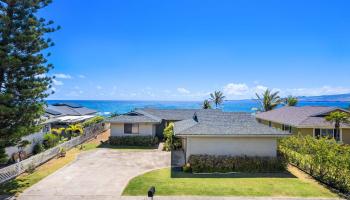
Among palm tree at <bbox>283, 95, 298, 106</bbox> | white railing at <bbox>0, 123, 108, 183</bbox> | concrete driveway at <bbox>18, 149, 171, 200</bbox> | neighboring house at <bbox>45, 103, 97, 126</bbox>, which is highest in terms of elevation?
palm tree at <bbox>283, 95, 298, 106</bbox>

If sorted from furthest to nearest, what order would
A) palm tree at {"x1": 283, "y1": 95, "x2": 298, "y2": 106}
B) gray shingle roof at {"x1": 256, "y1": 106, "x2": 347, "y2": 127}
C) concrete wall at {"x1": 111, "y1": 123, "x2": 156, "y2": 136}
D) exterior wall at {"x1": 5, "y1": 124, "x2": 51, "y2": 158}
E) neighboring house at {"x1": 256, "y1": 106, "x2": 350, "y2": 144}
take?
palm tree at {"x1": 283, "y1": 95, "x2": 298, "y2": 106}, concrete wall at {"x1": 111, "y1": 123, "x2": 156, "y2": 136}, gray shingle roof at {"x1": 256, "y1": 106, "x2": 347, "y2": 127}, neighboring house at {"x1": 256, "y1": 106, "x2": 350, "y2": 144}, exterior wall at {"x1": 5, "y1": 124, "x2": 51, "y2": 158}

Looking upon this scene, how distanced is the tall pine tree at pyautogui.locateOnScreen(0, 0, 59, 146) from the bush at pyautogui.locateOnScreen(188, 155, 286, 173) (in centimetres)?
1082

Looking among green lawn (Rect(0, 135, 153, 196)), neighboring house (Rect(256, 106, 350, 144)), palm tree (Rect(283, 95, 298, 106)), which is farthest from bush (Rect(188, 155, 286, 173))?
palm tree (Rect(283, 95, 298, 106))

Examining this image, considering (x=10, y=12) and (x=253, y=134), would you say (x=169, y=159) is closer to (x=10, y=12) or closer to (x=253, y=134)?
(x=253, y=134)

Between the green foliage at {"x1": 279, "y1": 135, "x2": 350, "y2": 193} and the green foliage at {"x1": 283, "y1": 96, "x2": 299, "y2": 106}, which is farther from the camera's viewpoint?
the green foliage at {"x1": 283, "y1": 96, "x2": 299, "y2": 106}

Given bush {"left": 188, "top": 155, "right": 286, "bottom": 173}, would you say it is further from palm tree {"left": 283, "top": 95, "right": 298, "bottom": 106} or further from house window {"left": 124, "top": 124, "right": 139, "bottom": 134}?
palm tree {"left": 283, "top": 95, "right": 298, "bottom": 106}

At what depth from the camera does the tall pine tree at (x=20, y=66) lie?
1498cm

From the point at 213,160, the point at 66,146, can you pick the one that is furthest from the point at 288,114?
the point at 66,146

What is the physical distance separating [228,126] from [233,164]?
279cm

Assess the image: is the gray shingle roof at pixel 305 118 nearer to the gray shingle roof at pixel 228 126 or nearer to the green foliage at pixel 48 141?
the gray shingle roof at pixel 228 126

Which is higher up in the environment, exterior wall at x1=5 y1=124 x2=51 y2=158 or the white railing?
exterior wall at x1=5 y1=124 x2=51 y2=158

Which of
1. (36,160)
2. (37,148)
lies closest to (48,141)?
(37,148)

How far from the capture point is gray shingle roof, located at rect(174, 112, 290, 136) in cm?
1831

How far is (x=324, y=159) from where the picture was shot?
609 inches
